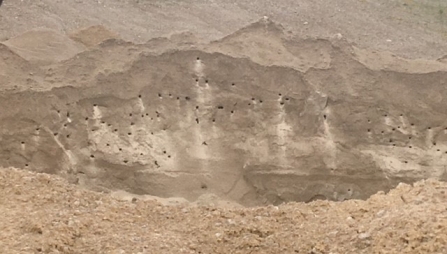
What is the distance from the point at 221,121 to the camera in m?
9.42

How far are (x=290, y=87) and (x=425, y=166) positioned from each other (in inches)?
77.9

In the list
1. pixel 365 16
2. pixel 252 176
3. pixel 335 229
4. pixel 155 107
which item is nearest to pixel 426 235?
pixel 335 229

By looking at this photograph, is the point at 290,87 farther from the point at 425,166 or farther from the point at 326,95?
the point at 425,166

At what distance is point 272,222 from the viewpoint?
23.2 feet

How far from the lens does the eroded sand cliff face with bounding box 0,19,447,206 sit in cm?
900

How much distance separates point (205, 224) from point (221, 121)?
2615 mm

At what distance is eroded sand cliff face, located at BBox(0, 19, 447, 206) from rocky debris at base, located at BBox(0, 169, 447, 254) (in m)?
1.36

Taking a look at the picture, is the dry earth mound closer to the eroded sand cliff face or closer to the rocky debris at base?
the eroded sand cliff face

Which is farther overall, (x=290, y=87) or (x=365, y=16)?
(x=365, y=16)

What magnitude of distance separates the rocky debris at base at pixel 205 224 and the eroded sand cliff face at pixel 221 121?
4.47 feet

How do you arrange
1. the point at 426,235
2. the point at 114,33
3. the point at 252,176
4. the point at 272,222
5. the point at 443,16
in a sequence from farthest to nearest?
the point at 443,16 < the point at 114,33 < the point at 252,176 < the point at 272,222 < the point at 426,235

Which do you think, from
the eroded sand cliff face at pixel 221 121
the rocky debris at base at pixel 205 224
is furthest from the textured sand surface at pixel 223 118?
the rocky debris at base at pixel 205 224

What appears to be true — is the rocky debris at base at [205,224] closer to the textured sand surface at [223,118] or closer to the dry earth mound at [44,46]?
the textured sand surface at [223,118]

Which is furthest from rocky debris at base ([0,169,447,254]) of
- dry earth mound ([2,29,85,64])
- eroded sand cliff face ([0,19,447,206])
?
dry earth mound ([2,29,85,64])
